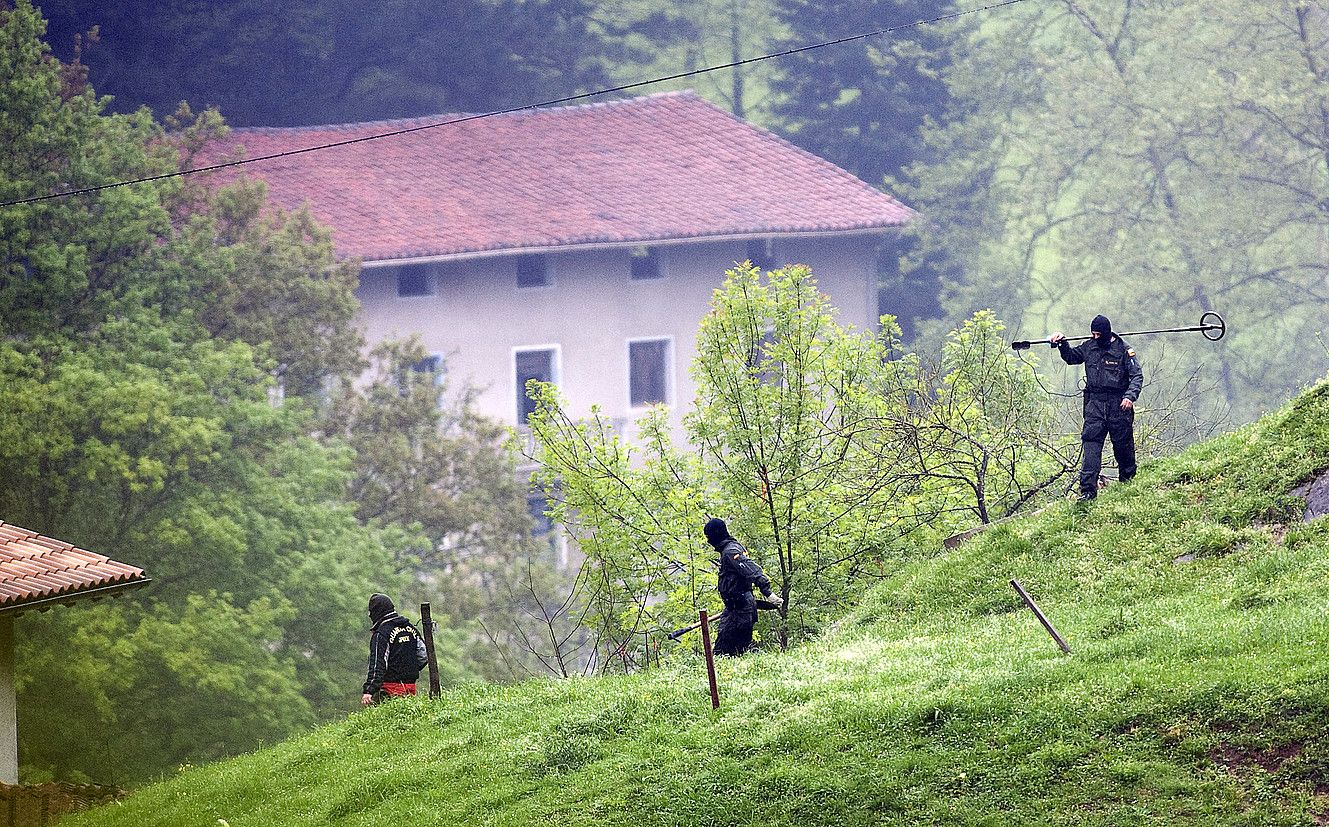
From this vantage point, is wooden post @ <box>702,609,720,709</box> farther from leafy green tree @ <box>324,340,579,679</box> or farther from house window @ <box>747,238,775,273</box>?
house window @ <box>747,238,775,273</box>

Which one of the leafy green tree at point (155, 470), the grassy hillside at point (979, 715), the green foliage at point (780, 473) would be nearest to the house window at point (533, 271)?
the leafy green tree at point (155, 470)

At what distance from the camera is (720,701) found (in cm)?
1373

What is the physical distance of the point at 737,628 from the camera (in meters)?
16.1

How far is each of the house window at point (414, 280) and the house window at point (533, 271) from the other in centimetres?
273

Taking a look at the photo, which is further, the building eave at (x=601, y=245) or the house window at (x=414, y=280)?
the house window at (x=414, y=280)

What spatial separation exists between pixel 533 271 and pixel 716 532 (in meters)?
32.1

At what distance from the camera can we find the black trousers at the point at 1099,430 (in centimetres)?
1684

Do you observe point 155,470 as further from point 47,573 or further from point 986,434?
point 986,434

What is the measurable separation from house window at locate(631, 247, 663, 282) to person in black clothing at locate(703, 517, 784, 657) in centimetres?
3295

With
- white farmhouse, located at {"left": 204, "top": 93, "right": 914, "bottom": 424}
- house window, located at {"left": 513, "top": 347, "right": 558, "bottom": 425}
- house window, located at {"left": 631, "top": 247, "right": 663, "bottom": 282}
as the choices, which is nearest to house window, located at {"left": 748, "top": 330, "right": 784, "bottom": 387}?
white farmhouse, located at {"left": 204, "top": 93, "right": 914, "bottom": 424}

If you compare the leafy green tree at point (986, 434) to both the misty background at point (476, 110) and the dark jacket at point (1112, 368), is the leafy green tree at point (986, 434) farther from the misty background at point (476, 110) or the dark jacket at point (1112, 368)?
the misty background at point (476, 110)

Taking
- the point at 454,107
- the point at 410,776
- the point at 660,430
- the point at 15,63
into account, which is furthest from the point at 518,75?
the point at 410,776

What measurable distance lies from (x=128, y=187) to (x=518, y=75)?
1136 inches

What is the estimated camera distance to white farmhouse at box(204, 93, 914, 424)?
45.9 meters
